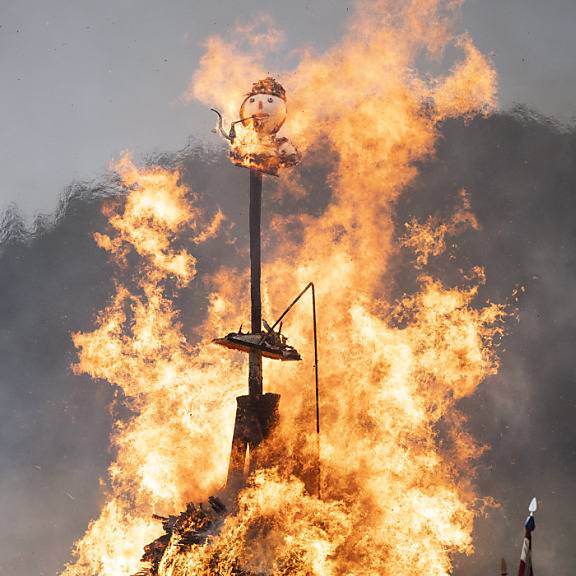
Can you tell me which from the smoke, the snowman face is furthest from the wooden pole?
the smoke

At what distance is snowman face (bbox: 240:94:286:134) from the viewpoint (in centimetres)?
1694

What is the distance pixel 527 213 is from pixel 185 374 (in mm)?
18569

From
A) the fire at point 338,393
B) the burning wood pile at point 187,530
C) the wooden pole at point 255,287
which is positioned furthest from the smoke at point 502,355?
the burning wood pile at point 187,530

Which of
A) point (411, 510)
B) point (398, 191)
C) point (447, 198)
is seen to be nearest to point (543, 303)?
point (447, 198)

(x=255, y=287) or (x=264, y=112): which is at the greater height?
(x=264, y=112)

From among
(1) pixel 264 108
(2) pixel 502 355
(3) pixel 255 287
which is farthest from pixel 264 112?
(2) pixel 502 355

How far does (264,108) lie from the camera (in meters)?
17.0

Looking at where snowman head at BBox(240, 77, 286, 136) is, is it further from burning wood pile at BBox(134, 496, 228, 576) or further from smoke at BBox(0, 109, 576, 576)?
burning wood pile at BBox(134, 496, 228, 576)

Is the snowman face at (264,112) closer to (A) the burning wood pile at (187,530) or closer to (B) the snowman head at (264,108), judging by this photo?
(B) the snowman head at (264,108)

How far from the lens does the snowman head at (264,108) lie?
17.0 m

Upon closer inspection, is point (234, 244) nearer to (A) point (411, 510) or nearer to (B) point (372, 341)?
(B) point (372, 341)

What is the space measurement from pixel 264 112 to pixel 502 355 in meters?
17.2

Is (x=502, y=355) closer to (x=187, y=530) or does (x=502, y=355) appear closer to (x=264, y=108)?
(x=264, y=108)

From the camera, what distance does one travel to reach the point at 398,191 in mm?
24688
